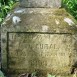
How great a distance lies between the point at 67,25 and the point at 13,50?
2.82 ft

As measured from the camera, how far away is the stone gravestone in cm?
529

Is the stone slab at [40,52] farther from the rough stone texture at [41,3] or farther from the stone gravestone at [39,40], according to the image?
the rough stone texture at [41,3]

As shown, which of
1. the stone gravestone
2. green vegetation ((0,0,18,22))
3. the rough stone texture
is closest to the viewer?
the stone gravestone

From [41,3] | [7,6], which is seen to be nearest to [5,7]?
[7,6]

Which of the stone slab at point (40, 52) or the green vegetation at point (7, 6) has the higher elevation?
the stone slab at point (40, 52)

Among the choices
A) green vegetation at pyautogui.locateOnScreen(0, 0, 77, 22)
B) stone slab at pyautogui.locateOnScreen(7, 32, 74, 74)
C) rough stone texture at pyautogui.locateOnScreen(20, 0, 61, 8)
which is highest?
rough stone texture at pyautogui.locateOnScreen(20, 0, 61, 8)

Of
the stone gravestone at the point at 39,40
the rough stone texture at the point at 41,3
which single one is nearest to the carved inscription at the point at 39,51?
the stone gravestone at the point at 39,40

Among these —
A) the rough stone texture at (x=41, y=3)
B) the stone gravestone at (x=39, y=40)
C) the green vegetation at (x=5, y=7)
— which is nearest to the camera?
the stone gravestone at (x=39, y=40)

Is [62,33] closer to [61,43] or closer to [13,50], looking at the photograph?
[61,43]

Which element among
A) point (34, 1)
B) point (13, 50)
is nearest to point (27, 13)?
point (34, 1)

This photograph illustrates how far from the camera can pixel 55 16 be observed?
5.38 m

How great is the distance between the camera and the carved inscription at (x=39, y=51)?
5320 mm

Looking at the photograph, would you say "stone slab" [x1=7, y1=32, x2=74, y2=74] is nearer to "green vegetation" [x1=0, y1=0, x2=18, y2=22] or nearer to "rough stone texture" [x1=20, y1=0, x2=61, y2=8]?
"rough stone texture" [x1=20, y1=0, x2=61, y2=8]

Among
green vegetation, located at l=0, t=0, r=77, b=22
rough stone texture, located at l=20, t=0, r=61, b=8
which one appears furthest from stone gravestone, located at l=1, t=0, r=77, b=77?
green vegetation, located at l=0, t=0, r=77, b=22
